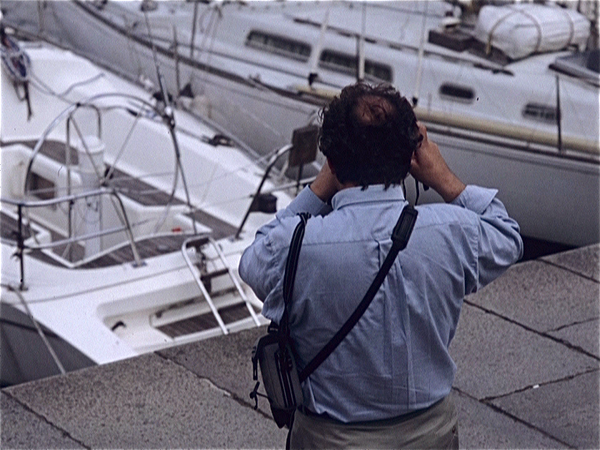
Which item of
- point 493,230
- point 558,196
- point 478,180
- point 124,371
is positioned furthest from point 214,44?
point 493,230

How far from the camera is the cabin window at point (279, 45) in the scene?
1273cm

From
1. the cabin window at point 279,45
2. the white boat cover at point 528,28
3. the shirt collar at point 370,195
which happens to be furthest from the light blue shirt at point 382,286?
the cabin window at point 279,45

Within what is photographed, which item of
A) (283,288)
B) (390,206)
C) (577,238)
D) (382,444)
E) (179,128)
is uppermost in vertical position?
(390,206)

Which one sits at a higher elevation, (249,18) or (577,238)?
(249,18)

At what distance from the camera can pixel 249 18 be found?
527 inches

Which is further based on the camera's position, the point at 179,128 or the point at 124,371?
the point at 179,128

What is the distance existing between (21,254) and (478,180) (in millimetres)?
5734

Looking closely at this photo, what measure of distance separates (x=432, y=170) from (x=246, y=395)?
2317 mm

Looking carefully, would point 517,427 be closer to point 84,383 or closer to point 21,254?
point 84,383

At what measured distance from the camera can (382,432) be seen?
8.24ft

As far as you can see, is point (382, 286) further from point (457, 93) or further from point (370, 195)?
point (457, 93)

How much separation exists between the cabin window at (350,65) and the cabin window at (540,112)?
1.77 m

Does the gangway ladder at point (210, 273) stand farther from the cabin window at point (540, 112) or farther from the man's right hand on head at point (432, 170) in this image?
the cabin window at point (540, 112)

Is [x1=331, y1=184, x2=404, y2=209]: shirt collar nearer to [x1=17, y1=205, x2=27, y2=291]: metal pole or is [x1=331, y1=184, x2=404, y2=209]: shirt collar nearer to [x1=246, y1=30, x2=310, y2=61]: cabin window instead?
[x1=17, y1=205, x2=27, y2=291]: metal pole
